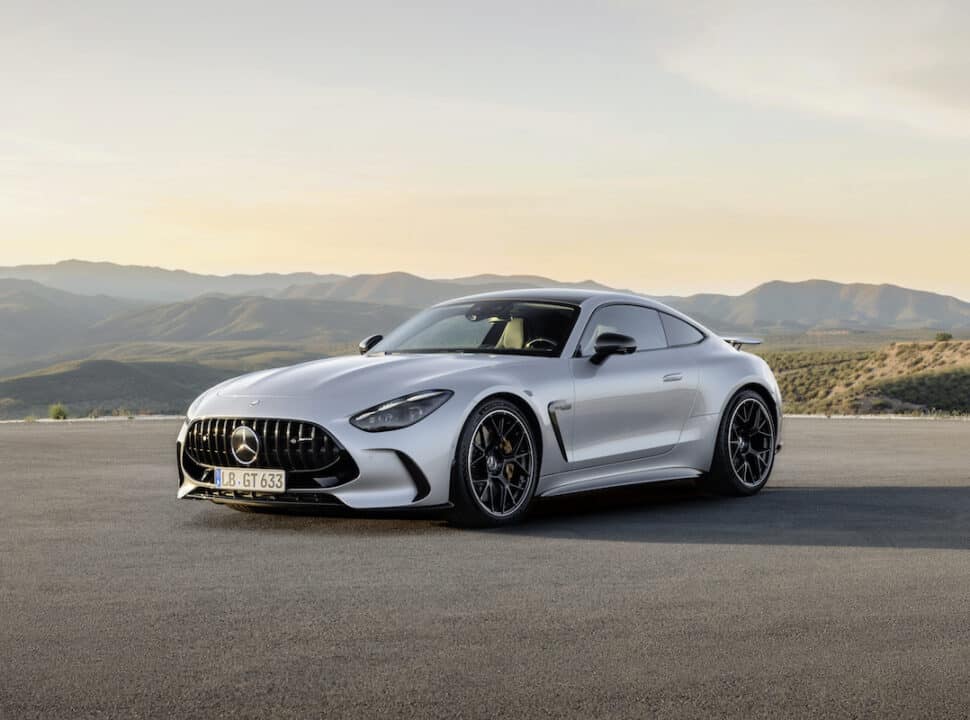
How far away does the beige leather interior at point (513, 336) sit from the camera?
1023 centimetres

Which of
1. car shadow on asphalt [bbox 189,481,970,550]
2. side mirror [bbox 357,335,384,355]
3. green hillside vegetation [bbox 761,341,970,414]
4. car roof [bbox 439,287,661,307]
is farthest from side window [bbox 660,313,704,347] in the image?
green hillside vegetation [bbox 761,341,970,414]

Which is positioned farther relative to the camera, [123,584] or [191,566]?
[191,566]

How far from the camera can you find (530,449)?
9266mm

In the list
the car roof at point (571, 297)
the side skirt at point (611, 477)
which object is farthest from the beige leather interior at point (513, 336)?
the side skirt at point (611, 477)

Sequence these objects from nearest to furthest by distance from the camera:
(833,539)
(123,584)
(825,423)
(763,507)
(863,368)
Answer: (123,584) < (833,539) < (763,507) < (825,423) < (863,368)

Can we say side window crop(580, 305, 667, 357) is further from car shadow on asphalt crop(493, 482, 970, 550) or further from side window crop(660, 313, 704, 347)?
car shadow on asphalt crop(493, 482, 970, 550)

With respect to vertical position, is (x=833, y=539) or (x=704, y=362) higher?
(x=704, y=362)

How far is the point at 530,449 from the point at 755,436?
2976mm

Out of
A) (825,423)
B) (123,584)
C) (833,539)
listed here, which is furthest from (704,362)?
(825,423)

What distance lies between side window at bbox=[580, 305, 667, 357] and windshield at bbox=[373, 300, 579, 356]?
0.65 feet

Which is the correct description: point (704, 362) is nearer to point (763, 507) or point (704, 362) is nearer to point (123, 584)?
point (763, 507)

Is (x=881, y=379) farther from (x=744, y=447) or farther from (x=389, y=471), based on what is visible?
(x=389, y=471)

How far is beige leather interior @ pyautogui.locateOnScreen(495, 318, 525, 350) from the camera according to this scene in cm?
1023

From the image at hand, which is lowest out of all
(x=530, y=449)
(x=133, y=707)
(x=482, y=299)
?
(x=133, y=707)
